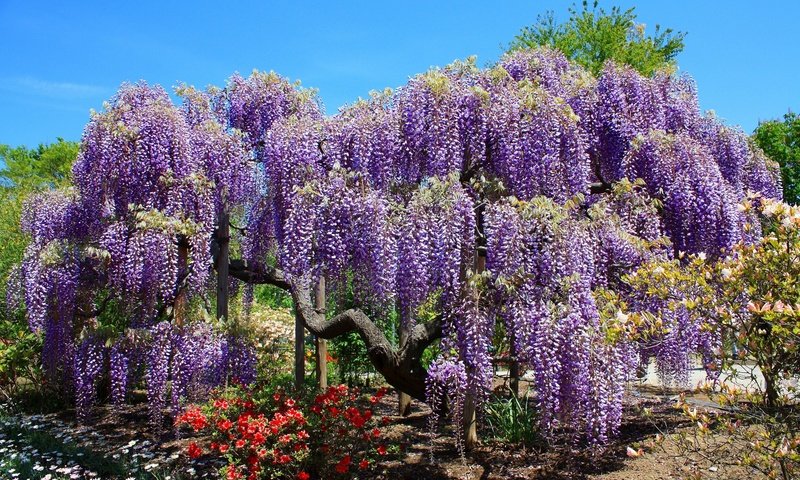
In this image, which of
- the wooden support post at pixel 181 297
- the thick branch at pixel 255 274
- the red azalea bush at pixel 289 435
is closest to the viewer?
the red azalea bush at pixel 289 435

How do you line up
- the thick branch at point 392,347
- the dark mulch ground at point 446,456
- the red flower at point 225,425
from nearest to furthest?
the red flower at point 225,425 < the dark mulch ground at point 446,456 < the thick branch at point 392,347

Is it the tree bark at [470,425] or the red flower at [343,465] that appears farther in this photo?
the tree bark at [470,425]

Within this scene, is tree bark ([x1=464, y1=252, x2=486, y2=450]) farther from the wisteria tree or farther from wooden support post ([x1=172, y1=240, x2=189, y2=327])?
wooden support post ([x1=172, y1=240, x2=189, y2=327])

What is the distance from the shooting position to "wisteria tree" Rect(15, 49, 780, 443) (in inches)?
206

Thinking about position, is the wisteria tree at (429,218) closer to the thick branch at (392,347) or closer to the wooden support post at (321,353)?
the thick branch at (392,347)

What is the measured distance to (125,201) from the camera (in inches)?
276

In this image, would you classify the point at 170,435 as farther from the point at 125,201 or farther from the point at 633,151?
the point at 633,151

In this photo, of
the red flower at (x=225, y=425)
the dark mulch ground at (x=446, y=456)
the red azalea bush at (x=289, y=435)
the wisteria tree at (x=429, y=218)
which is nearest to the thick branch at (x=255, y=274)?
the wisteria tree at (x=429, y=218)

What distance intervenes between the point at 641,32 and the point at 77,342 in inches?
757

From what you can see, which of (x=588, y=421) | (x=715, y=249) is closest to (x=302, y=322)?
(x=588, y=421)

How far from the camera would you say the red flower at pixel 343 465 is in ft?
17.9

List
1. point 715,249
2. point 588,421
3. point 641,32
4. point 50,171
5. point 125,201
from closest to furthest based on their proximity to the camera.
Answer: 1. point 588,421
2. point 715,249
3. point 125,201
4. point 641,32
5. point 50,171

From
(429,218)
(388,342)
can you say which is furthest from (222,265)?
(429,218)

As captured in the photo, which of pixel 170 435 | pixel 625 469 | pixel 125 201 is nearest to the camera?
pixel 625 469
